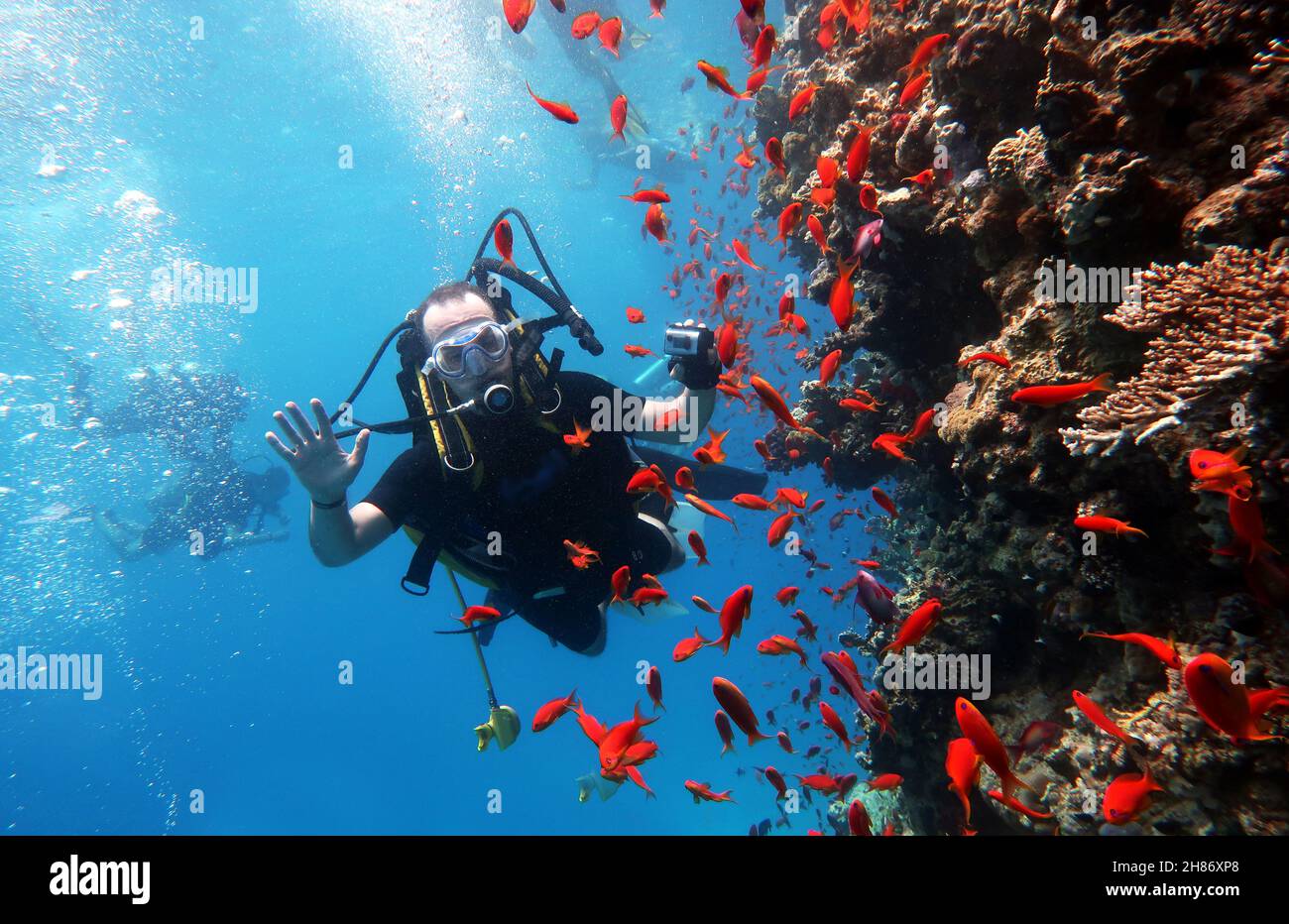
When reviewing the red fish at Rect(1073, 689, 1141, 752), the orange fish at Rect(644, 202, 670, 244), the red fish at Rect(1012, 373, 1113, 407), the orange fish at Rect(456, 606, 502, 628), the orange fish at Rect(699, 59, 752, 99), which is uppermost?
the orange fish at Rect(699, 59, 752, 99)

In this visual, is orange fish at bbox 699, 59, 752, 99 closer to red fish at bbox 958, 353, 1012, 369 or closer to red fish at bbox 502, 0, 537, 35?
red fish at bbox 502, 0, 537, 35

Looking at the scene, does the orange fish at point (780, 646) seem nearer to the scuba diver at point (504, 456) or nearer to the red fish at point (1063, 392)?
the scuba diver at point (504, 456)

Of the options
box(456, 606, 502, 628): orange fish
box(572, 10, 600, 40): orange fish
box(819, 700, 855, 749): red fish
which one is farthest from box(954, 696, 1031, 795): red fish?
box(572, 10, 600, 40): orange fish

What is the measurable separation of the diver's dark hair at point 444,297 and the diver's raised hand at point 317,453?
4.93ft

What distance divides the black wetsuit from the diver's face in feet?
0.87

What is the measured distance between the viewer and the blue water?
76.2 feet

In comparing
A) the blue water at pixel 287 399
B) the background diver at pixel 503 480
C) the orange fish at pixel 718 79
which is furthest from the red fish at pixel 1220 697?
the blue water at pixel 287 399

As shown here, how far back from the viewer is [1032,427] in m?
3.48

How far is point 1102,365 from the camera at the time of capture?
3184mm

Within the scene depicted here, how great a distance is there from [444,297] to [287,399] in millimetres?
49529

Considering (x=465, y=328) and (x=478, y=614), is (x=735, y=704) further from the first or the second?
(x=465, y=328)

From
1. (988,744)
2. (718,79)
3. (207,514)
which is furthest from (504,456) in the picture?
(207,514)

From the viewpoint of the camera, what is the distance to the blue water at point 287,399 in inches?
915
